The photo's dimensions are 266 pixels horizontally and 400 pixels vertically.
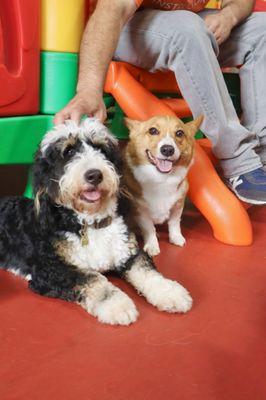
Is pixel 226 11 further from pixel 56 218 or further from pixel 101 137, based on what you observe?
pixel 56 218

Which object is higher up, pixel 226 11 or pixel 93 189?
pixel 226 11

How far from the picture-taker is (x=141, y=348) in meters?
0.93

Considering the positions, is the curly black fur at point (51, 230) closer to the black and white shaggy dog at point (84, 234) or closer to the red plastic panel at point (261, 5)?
the black and white shaggy dog at point (84, 234)

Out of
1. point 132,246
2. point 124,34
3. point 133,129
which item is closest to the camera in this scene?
point 132,246

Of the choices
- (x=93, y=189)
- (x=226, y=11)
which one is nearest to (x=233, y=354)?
(x=93, y=189)

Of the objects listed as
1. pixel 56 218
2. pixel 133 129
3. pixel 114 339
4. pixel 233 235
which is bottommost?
pixel 233 235

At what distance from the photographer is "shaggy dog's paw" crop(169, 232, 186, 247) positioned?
5.17 feet

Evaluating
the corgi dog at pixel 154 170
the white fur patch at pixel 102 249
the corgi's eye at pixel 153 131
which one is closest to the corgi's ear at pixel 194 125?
the corgi dog at pixel 154 170

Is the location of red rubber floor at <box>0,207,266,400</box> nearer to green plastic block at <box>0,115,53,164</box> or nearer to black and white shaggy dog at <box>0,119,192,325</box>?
black and white shaggy dog at <box>0,119,192,325</box>

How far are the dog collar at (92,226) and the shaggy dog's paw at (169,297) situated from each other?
8.9 inches

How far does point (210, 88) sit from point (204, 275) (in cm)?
72

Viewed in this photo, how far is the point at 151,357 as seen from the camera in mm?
894

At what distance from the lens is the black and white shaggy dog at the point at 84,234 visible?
108cm

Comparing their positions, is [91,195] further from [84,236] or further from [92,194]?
[84,236]
